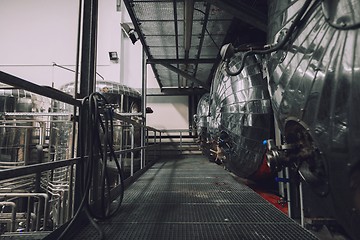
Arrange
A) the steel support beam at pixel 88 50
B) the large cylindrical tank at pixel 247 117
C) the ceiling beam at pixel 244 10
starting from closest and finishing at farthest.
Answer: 1. the steel support beam at pixel 88 50
2. the large cylindrical tank at pixel 247 117
3. the ceiling beam at pixel 244 10

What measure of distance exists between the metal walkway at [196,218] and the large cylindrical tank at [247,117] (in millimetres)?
291

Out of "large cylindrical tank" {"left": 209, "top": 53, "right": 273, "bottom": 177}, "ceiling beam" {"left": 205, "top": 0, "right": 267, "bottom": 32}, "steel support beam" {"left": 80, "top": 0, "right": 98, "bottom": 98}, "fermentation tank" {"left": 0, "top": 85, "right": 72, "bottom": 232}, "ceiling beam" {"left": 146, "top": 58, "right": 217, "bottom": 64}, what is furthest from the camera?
"ceiling beam" {"left": 146, "top": 58, "right": 217, "bottom": 64}

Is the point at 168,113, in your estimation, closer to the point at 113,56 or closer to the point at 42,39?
the point at 113,56

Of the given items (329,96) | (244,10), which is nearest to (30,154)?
(244,10)

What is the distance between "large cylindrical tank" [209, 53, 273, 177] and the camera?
160 cm

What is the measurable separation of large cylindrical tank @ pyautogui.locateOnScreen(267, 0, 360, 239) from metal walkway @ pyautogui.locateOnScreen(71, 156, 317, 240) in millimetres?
425

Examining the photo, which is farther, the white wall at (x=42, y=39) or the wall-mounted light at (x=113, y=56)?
the white wall at (x=42, y=39)

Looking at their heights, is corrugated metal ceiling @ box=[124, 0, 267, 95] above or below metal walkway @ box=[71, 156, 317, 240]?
above

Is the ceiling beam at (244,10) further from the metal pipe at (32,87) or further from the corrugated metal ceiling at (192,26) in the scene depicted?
the metal pipe at (32,87)

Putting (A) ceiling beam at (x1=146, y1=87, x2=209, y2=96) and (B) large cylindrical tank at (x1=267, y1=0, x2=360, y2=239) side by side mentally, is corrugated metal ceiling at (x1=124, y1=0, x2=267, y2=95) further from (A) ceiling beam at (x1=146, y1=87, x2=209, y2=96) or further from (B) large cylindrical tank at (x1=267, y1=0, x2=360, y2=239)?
(A) ceiling beam at (x1=146, y1=87, x2=209, y2=96)

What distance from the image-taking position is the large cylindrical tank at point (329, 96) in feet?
1.89

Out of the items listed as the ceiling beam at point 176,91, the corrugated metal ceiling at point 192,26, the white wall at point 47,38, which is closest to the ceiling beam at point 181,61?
the corrugated metal ceiling at point 192,26

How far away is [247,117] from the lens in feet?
5.34

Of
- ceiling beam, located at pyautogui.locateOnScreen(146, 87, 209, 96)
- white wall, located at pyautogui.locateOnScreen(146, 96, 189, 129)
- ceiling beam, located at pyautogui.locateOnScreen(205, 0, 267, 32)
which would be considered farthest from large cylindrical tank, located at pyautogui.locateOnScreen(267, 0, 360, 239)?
white wall, located at pyautogui.locateOnScreen(146, 96, 189, 129)
